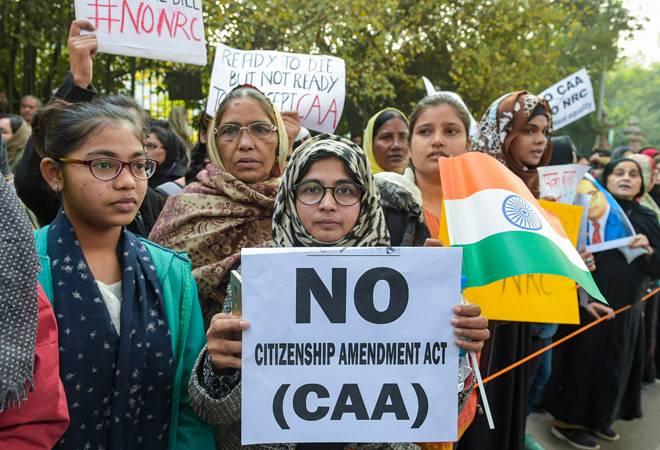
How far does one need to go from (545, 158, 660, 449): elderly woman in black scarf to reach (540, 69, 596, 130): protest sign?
1.12 m

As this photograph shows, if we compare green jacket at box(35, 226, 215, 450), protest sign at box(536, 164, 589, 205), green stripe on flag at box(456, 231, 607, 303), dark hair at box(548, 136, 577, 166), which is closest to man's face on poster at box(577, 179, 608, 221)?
dark hair at box(548, 136, 577, 166)

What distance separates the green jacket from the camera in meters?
1.94

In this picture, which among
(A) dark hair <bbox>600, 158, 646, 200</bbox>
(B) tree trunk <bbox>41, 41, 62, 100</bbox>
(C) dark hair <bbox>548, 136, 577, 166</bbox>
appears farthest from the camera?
(B) tree trunk <bbox>41, 41, 62, 100</bbox>

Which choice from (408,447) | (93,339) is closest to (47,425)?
(93,339)

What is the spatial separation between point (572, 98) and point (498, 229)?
4796 mm

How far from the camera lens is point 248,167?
2783mm

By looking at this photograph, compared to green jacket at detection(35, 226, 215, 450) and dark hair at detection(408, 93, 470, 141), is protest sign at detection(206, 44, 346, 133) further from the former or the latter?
green jacket at detection(35, 226, 215, 450)

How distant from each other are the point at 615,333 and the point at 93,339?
14.3ft

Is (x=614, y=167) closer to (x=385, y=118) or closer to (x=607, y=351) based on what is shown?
(x=607, y=351)

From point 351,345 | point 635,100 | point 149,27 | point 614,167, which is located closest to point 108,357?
point 351,345

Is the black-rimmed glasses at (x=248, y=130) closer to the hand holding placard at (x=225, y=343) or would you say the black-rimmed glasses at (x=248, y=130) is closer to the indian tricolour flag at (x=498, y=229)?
the indian tricolour flag at (x=498, y=229)

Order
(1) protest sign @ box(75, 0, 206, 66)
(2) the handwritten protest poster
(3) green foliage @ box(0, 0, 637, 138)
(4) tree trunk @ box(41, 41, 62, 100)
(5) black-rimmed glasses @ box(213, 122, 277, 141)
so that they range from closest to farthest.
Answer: (2) the handwritten protest poster
(5) black-rimmed glasses @ box(213, 122, 277, 141)
(1) protest sign @ box(75, 0, 206, 66)
(3) green foliage @ box(0, 0, 637, 138)
(4) tree trunk @ box(41, 41, 62, 100)

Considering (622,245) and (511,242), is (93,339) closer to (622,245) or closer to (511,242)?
(511,242)

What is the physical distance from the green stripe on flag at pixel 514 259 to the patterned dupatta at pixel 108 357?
0.99 metres
